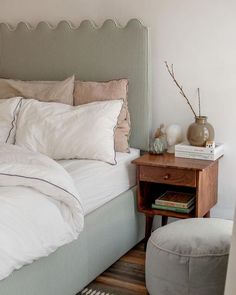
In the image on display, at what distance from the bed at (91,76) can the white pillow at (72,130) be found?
114 mm

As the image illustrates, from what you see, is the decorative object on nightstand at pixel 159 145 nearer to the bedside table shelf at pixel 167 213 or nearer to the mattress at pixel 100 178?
the mattress at pixel 100 178

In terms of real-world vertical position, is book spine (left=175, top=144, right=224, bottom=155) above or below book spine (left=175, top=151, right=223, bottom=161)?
above

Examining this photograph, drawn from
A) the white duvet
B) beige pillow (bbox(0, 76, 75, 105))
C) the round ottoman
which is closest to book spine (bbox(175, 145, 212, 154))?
the round ottoman

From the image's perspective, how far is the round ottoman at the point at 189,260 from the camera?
2201 mm

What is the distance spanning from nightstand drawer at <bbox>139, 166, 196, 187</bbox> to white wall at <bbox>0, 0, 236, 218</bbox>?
40 centimetres

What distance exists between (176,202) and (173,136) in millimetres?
438

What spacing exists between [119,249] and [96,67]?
1173mm

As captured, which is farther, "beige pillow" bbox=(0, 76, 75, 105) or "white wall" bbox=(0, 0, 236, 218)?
"beige pillow" bbox=(0, 76, 75, 105)

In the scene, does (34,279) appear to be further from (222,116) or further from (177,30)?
(177,30)

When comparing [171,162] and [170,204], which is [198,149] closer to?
[171,162]

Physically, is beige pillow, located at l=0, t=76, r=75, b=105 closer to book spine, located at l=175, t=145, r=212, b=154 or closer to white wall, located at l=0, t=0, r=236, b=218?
white wall, located at l=0, t=0, r=236, b=218

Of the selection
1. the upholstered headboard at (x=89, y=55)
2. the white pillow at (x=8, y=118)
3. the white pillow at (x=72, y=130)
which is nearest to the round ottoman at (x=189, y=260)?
the white pillow at (x=72, y=130)

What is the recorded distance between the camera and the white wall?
300 centimetres

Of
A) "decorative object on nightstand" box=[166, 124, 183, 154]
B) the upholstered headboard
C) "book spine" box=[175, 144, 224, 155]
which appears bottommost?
"book spine" box=[175, 144, 224, 155]
